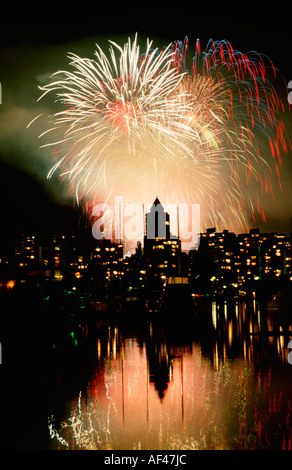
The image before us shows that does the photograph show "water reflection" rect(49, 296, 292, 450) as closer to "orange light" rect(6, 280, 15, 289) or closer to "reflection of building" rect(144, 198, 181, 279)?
"orange light" rect(6, 280, 15, 289)

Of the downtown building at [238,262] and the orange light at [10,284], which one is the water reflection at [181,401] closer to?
the orange light at [10,284]

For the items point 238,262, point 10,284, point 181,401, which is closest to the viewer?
point 181,401

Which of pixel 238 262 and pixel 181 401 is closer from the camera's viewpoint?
pixel 181 401

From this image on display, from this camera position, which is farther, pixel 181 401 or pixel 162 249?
pixel 162 249

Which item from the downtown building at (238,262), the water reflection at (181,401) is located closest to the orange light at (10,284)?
the water reflection at (181,401)

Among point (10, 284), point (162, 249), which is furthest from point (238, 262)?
point (10, 284)

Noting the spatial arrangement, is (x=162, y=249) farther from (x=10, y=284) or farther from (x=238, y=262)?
(x=10, y=284)

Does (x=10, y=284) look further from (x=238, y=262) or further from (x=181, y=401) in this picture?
(x=238, y=262)

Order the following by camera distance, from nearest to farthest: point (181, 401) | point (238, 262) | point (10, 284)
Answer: point (181, 401) → point (10, 284) → point (238, 262)

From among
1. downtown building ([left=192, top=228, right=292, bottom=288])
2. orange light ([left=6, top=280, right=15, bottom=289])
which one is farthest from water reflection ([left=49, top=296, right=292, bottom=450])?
downtown building ([left=192, top=228, right=292, bottom=288])

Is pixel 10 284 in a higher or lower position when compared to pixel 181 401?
higher
